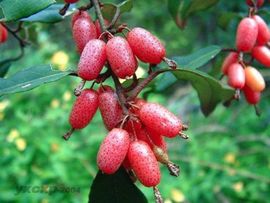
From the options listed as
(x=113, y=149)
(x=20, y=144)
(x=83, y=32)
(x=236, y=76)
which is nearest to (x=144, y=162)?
(x=113, y=149)

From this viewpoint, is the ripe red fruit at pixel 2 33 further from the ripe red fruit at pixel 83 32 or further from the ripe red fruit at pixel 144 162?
the ripe red fruit at pixel 144 162

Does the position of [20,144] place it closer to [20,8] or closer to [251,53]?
[251,53]

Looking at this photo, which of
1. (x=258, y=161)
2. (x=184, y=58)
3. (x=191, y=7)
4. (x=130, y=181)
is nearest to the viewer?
(x=130, y=181)

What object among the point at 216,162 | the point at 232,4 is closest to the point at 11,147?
the point at 216,162

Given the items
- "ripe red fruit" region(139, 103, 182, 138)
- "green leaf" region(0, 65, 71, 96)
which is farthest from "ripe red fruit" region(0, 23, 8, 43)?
"ripe red fruit" region(139, 103, 182, 138)

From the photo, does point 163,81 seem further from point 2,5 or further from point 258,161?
point 258,161

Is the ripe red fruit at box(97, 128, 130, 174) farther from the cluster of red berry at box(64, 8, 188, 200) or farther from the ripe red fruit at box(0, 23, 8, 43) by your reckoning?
the ripe red fruit at box(0, 23, 8, 43)

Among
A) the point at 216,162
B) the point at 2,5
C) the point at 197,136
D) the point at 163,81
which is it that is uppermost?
the point at 2,5
